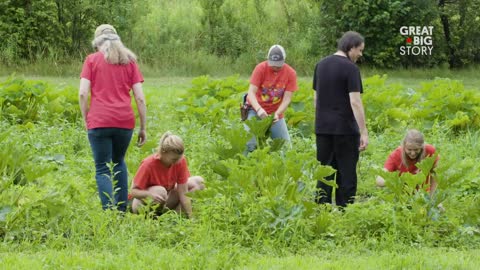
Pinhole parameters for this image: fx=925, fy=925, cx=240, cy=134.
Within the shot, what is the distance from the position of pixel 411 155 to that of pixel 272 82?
191 centimetres

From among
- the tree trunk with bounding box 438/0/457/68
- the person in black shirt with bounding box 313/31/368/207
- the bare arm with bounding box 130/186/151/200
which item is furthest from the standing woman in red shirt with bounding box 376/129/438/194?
the tree trunk with bounding box 438/0/457/68

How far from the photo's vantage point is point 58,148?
9727 millimetres

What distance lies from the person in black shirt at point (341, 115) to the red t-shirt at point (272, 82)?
1.13 metres

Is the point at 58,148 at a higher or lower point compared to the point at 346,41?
lower

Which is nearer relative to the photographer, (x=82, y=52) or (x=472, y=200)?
(x=472, y=200)

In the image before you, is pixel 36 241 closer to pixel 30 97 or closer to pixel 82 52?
pixel 30 97

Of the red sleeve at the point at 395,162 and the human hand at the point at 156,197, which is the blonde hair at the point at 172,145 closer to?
the human hand at the point at 156,197

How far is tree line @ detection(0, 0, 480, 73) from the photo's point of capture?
70.5 feet

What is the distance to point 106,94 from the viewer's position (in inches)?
275

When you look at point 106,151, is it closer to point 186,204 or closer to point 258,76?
point 186,204

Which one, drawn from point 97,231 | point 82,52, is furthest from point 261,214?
point 82,52

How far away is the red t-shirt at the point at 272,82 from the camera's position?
873 centimetres

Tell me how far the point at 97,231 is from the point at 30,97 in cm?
542

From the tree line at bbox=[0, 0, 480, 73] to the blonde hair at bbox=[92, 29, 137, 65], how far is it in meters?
14.4
